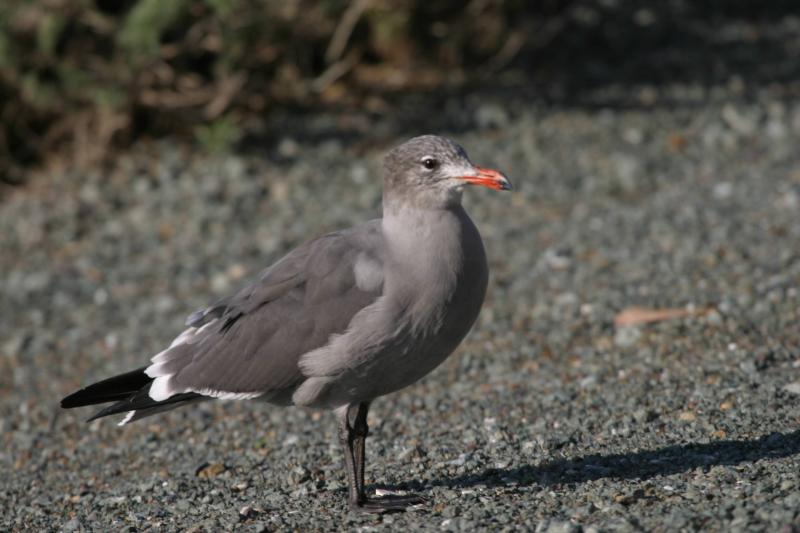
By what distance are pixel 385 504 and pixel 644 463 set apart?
109 centimetres

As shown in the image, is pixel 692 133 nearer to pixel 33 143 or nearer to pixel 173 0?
pixel 173 0

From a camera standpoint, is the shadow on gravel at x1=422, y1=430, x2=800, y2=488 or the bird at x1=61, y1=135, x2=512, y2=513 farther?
the shadow on gravel at x1=422, y1=430, x2=800, y2=488

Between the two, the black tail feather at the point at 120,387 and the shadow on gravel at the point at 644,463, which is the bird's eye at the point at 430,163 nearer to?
the shadow on gravel at the point at 644,463

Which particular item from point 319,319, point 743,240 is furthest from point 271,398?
point 743,240

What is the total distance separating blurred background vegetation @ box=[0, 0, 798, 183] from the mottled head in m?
4.90

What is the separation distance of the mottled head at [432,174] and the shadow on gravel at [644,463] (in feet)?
3.88

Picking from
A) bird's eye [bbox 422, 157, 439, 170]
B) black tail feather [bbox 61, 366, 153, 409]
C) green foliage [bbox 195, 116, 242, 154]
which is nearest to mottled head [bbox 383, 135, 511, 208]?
bird's eye [bbox 422, 157, 439, 170]

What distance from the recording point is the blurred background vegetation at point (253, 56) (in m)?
9.95

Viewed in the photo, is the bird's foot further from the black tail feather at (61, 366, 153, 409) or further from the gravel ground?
the black tail feather at (61, 366, 153, 409)

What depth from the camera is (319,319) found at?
15.7ft

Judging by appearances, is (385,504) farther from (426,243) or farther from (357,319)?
(426,243)

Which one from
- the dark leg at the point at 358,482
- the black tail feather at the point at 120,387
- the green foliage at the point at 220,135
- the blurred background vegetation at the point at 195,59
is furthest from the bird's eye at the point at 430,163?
the green foliage at the point at 220,135

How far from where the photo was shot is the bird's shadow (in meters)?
4.88

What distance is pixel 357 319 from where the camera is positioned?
464cm
